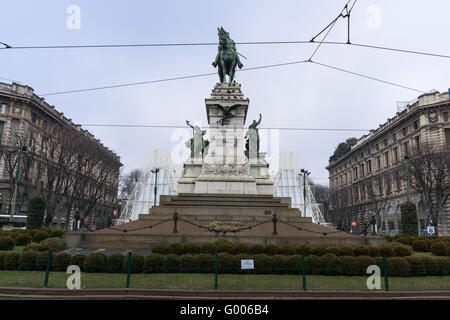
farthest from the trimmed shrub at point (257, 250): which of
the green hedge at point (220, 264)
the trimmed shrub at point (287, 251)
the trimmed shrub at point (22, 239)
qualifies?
the trimmed shrub at point (22, 239)

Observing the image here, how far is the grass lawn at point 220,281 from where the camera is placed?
11.5m

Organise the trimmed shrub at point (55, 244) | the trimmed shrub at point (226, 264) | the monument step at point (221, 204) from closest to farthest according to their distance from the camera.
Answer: the trimmed shrub at point (226, 264)
the trimmed shrub at point (55, 244)
the monument step at point (221, 204)

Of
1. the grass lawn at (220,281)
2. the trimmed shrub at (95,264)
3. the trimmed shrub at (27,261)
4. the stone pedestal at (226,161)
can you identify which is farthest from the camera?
the stone pedestal at (226,161)

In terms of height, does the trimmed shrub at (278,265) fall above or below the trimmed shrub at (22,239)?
below

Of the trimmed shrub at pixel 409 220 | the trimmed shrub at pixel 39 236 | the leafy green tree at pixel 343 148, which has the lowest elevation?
the trimmed shrub at pixel 39 236

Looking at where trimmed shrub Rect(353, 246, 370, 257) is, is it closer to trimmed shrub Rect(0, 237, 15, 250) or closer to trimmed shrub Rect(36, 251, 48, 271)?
trimmed shrub Rect(36, 251, 48, 271)

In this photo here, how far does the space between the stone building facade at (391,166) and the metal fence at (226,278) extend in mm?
36538

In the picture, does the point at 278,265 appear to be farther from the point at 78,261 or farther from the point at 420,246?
the point at 420,246

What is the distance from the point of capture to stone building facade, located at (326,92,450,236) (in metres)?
56.4

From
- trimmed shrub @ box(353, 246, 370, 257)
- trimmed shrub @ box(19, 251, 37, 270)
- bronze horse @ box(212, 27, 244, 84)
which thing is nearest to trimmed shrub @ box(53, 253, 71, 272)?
trimmed shrub @ box(19, 251, 37, 270)

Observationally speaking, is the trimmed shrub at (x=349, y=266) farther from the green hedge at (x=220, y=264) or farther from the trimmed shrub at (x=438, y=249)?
the trimmed shrub at (x=438, y=249)
